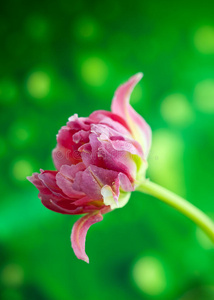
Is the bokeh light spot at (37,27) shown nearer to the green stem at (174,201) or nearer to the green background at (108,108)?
the green background at (108,108)

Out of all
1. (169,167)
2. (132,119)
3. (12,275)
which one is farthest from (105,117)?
(12,275)

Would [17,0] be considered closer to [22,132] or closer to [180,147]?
[22,132]

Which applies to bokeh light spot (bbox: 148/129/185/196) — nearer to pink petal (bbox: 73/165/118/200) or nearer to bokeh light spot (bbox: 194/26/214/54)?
bokeh light spot (bbox: 194/26/214/54)

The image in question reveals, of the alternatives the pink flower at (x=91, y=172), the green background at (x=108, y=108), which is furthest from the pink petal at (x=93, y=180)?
the green background at (x=108, y=108)

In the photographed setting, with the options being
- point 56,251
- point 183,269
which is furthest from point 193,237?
point 56,251

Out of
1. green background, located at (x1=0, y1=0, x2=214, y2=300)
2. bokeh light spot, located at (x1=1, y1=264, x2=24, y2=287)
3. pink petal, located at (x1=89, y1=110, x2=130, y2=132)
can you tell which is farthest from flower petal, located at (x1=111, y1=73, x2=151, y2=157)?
bokeh light spot, located at (x1=1, y1=264, x2=24, y2=287)

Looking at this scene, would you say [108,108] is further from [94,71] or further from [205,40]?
[205,40]
